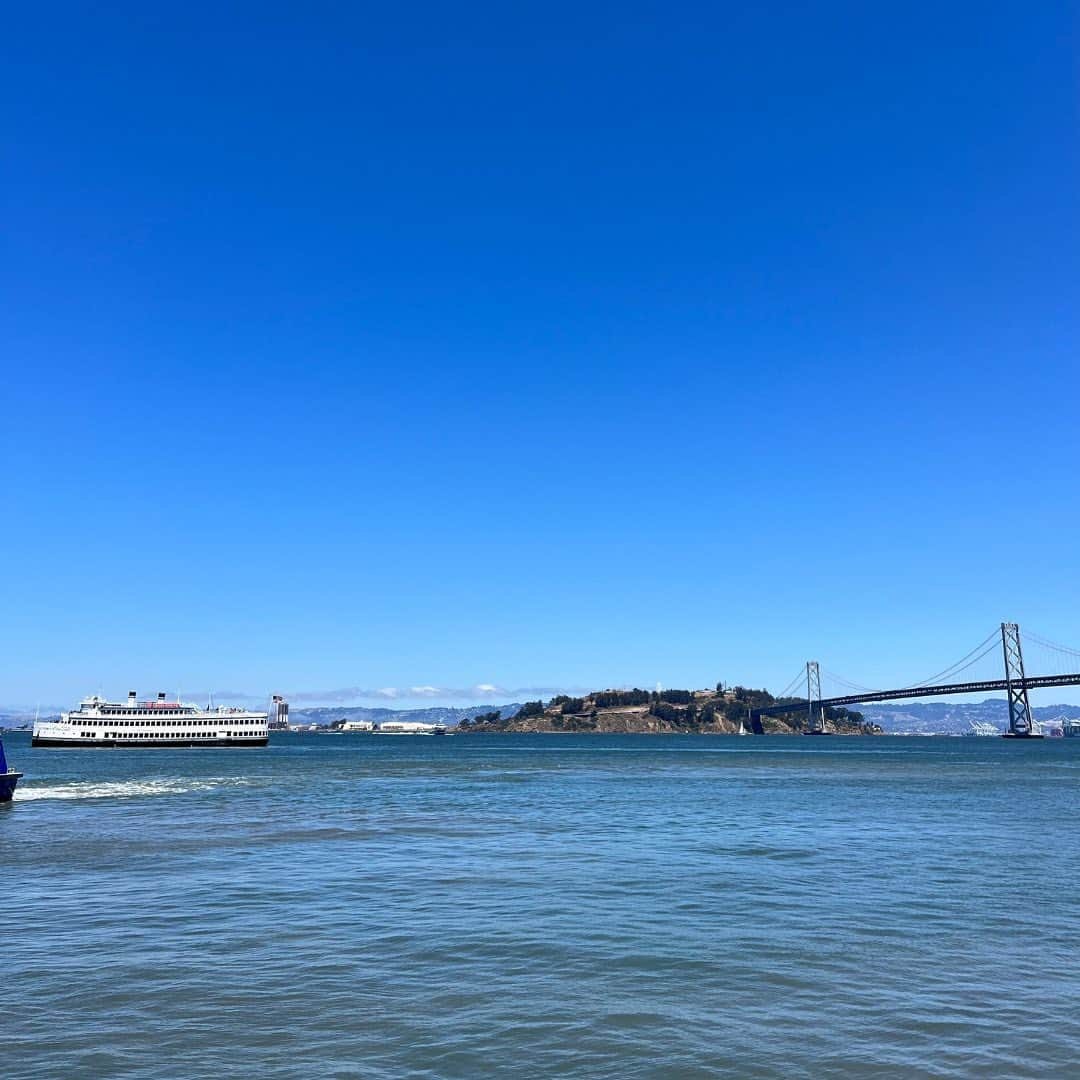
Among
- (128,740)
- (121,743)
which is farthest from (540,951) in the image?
(121,743)

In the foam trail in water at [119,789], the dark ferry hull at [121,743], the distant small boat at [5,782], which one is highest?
the distant small boat at [5,782]

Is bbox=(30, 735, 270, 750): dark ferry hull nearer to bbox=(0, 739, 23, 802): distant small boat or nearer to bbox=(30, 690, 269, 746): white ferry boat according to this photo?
bbox=(30, 690, 269, 746): white ferry boat

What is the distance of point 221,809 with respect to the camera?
4747cm

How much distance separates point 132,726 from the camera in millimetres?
168125

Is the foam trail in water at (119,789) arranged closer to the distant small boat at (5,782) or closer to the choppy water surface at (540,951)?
the distant small boat at (5,782)

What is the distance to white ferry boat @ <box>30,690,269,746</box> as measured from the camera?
166 metres

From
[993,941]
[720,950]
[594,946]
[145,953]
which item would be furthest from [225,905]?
[993,941]

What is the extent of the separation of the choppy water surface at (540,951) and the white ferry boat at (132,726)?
143 m

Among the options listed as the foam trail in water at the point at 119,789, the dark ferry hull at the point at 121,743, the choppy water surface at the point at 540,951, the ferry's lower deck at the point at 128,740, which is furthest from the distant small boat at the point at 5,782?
the dark ferry hull at the point at 121,743

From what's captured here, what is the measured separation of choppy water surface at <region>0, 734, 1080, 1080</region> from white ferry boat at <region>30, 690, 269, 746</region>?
5629 inches

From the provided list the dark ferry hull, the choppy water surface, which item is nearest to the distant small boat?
the choppy water surface

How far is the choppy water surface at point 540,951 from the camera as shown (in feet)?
39.2

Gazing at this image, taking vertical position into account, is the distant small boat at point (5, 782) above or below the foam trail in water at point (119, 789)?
above

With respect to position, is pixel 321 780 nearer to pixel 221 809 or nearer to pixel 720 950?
pixel 221 809
